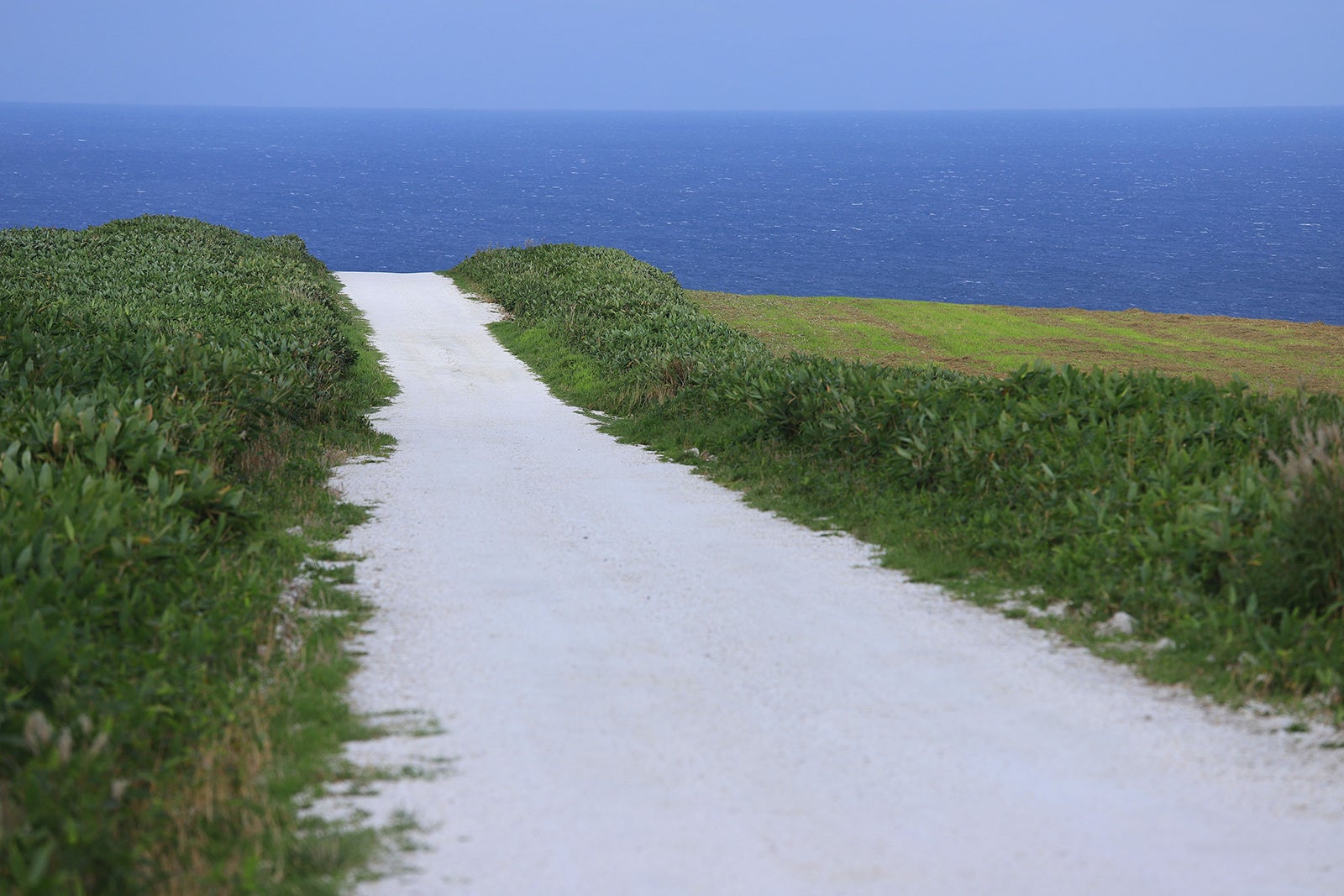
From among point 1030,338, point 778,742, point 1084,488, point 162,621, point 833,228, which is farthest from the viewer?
point 833,228

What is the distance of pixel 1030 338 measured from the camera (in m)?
39.2

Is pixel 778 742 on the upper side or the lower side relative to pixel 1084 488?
lower

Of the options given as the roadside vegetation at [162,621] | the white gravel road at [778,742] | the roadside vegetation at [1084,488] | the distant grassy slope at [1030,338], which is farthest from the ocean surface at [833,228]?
the white gravel road at [778,742]

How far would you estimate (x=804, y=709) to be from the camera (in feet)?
23.9

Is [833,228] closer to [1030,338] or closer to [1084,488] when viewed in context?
[1030,338]

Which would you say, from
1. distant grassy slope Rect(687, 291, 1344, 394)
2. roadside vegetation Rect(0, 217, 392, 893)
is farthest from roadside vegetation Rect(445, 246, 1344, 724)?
distant grassy slope Rect(687, 291, 1344, 394)

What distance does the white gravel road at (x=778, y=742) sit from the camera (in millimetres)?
5395

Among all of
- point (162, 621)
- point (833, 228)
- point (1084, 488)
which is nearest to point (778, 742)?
point (162, 621)

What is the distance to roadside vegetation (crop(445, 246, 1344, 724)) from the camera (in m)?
8.19

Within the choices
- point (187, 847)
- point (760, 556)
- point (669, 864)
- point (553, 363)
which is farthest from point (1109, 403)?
point (553, 363)

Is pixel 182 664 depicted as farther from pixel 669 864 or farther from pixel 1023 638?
pixel 1023 638

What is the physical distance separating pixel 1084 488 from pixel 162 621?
773cm

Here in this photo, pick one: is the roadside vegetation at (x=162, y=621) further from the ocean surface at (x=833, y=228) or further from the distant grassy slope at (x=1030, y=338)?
the ocean surface at (x=833, y=228)

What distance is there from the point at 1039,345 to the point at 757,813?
33636mm
